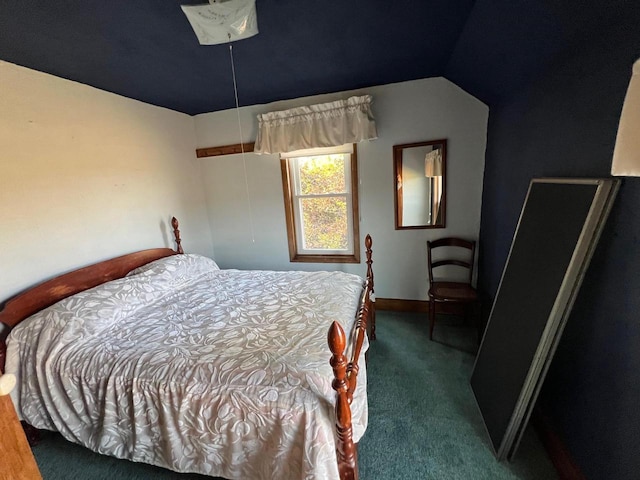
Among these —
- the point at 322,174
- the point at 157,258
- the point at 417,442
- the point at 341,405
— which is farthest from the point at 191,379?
the point at 322,174

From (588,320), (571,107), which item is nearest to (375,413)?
(588,320)

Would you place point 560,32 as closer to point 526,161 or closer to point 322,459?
point 526,161

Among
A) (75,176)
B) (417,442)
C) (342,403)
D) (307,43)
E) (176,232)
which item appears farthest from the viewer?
(176,232)

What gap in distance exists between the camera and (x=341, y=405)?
1.04 metres

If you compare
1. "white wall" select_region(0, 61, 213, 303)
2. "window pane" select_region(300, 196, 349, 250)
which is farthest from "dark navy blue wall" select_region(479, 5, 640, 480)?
"white wall" select_region(0, 61, 213, 303)

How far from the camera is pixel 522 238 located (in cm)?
175

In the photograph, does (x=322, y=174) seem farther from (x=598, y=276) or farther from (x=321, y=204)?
(x=598, y=276)

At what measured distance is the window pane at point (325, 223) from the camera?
127 inches

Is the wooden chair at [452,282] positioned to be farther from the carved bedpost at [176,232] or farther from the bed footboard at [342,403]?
the carved bedpost at [176,232]

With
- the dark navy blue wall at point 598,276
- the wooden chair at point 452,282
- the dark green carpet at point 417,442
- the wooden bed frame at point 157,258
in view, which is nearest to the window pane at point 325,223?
the wooden bed frame at point 157,258

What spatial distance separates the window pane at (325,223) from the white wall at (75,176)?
4.79 feet

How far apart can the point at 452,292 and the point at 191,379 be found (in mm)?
2197

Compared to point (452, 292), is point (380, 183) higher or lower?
higher

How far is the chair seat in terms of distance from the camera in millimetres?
2422
